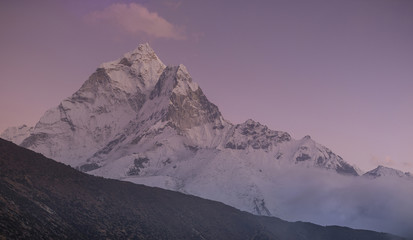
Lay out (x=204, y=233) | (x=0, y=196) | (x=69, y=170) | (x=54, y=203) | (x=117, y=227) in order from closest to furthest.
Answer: (x=0, y=196) → (x=54, y=203) → (x=117, y=227) → (x=69, y=170) → (x=204, y=233)

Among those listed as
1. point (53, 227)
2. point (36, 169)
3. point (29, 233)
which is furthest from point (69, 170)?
point (29, 233)

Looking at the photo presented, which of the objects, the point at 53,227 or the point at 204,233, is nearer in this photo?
the point at 53,227

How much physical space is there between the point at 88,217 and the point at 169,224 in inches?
1849

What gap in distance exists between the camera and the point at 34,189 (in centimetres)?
14112

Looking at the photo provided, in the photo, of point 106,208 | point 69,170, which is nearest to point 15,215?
point 106,208

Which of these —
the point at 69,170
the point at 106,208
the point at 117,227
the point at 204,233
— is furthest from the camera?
the point at 204,233

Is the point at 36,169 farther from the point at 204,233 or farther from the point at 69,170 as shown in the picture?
the point at 204,233

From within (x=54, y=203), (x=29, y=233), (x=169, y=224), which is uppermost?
(x=169, y=224)

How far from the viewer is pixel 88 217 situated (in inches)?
5743

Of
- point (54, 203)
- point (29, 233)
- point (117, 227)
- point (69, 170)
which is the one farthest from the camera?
point (69, 170)

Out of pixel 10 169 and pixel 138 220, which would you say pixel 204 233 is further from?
pixel 10 169

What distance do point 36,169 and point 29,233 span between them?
60107 mm

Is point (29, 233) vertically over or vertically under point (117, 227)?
under

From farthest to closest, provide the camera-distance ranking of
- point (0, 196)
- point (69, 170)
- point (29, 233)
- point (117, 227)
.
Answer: point (69, 170) → point (117, 227) → point (0, 196) → point (29, 233)
